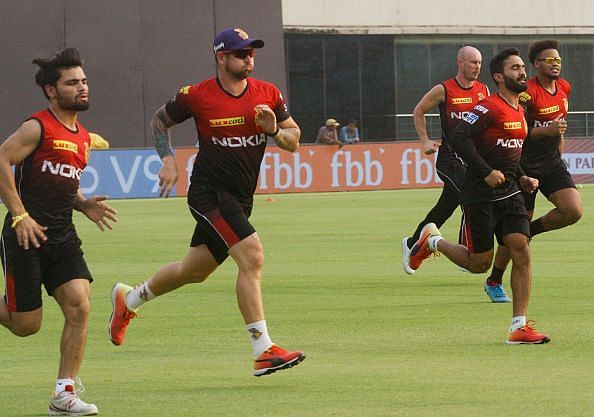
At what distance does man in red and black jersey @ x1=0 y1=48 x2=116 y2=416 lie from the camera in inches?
357

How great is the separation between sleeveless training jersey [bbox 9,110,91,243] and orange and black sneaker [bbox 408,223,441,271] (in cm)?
674

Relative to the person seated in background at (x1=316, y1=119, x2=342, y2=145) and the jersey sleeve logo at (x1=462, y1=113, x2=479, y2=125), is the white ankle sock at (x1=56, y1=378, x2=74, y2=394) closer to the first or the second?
the jersey sleeve logo at (x1=462, y1=113, x2=479, y2=125)

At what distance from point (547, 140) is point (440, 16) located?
42417 millimetres

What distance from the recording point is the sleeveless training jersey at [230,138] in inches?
424

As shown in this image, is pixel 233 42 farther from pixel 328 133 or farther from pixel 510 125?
pixel 328 133

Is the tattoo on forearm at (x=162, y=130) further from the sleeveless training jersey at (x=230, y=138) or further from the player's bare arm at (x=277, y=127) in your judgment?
the player's bare arm at (x=277, y=127)

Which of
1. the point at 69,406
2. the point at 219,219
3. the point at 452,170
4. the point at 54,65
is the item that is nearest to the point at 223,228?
the point at 219,219

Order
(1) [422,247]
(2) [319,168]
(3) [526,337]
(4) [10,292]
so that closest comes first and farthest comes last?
(4) [10,292]
(3) [526,337]
(1) [422,247]
(2) [319,168]

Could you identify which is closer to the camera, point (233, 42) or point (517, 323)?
point (233, 42)

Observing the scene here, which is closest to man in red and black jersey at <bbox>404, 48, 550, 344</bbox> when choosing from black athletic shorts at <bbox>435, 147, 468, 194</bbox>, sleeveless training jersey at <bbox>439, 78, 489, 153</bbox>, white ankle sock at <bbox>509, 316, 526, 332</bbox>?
white ankle sock at <bbox>509, 316, 526, 332</bbox>

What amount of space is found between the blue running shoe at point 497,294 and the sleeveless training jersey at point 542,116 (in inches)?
60.8

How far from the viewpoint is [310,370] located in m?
10.3

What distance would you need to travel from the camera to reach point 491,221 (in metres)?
12.8

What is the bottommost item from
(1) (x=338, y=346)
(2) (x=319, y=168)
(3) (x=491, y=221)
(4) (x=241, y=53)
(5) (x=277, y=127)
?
(2) (x=319, y=168)
